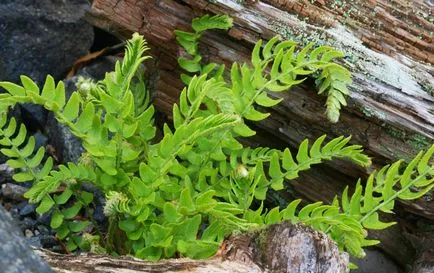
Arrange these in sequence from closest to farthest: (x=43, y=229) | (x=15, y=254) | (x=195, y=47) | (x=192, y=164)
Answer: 1. (x=15, y=254)
2. (x=192, y=164)
3. (x=195, y=47)
4. (x=43, y=229)

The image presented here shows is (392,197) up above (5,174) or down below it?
above

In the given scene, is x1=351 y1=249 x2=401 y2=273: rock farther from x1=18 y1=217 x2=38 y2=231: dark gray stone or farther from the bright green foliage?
x1=18 y1=217 x2=38 y2=231: dark gray stone

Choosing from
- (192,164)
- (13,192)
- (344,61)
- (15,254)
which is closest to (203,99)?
(192,164)

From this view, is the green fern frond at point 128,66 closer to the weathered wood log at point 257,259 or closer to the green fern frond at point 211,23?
the green fern frond at point 211,23

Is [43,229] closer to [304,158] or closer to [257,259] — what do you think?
[304,158]

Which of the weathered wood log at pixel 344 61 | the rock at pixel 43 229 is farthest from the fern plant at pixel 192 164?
the rock at pixel 43 229

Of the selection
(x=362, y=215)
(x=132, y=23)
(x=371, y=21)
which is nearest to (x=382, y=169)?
(x=362, y=215)
